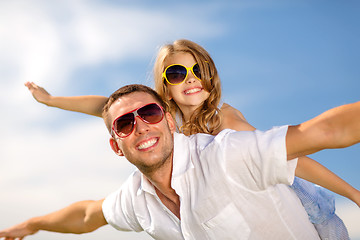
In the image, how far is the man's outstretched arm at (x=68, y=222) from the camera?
484 centimetres

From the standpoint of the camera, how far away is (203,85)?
548 cm

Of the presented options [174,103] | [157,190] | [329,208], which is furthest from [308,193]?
[174,103]

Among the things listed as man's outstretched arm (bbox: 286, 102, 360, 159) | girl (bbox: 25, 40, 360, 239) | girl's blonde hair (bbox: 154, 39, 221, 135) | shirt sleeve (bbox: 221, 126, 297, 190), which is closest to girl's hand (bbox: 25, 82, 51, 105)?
girl (bbox: 25, 40, 360, 239)

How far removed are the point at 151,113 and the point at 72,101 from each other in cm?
257

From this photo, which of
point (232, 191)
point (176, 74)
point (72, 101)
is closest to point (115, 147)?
point (232, 191)

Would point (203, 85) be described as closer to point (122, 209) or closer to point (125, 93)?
point (125, 93)

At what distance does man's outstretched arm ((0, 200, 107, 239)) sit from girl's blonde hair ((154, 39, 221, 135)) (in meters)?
1.47

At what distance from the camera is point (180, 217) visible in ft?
12.0

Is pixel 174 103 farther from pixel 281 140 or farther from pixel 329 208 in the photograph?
pixel 281 140

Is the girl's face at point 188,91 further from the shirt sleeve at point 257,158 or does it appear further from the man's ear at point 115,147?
the shirt sleeve at point 257,158

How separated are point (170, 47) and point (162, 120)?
2238 millimetres

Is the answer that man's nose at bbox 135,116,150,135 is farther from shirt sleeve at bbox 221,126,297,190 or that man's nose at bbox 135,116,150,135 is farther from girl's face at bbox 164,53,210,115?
girl's face at bbox 164,53,210,115

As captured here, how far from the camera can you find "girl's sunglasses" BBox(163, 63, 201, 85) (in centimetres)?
538

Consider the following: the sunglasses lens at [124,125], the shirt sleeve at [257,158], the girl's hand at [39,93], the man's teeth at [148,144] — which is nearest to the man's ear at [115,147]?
the sunglasses lens at [124,125]
